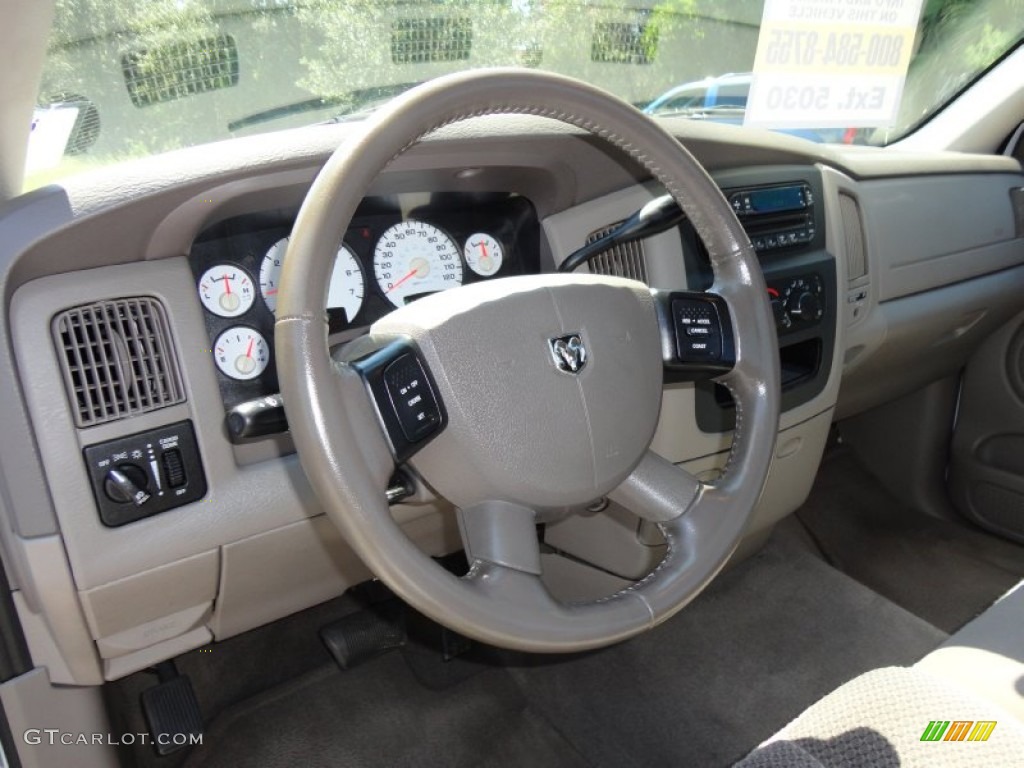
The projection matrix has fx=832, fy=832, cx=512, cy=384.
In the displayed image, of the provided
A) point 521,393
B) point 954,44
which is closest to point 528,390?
point 521,393

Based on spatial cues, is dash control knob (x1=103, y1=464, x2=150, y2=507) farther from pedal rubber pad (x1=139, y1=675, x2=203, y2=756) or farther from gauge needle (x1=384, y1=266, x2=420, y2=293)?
pedal rubber pad (x1=139, y1=675, x2=203, y2=756)

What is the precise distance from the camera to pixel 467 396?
35.1 inches

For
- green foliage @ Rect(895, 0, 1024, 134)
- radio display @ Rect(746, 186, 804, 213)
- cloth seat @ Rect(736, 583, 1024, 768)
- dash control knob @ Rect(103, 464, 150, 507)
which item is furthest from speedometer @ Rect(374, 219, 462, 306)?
green foliage @ Rect(895, 0, 1024, 134)

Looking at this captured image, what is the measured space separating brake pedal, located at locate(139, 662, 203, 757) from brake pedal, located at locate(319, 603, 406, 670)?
316 mm

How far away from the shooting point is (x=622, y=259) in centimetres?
144

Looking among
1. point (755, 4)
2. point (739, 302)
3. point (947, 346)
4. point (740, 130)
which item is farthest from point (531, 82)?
point (947, 346)

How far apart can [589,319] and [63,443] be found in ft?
2.21

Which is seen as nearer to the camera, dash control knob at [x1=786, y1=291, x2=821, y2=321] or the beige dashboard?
the beige dashboard

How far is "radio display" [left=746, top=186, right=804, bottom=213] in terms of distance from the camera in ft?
5.15

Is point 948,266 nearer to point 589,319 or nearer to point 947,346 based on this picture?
point 947,346

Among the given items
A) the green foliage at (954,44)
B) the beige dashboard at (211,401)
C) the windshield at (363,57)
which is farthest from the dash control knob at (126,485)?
the green foliage at (954,44)

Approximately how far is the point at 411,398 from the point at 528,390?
13cm

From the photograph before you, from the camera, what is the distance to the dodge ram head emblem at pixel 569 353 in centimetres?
94

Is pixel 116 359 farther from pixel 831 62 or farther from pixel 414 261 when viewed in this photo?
pixel 831 62
